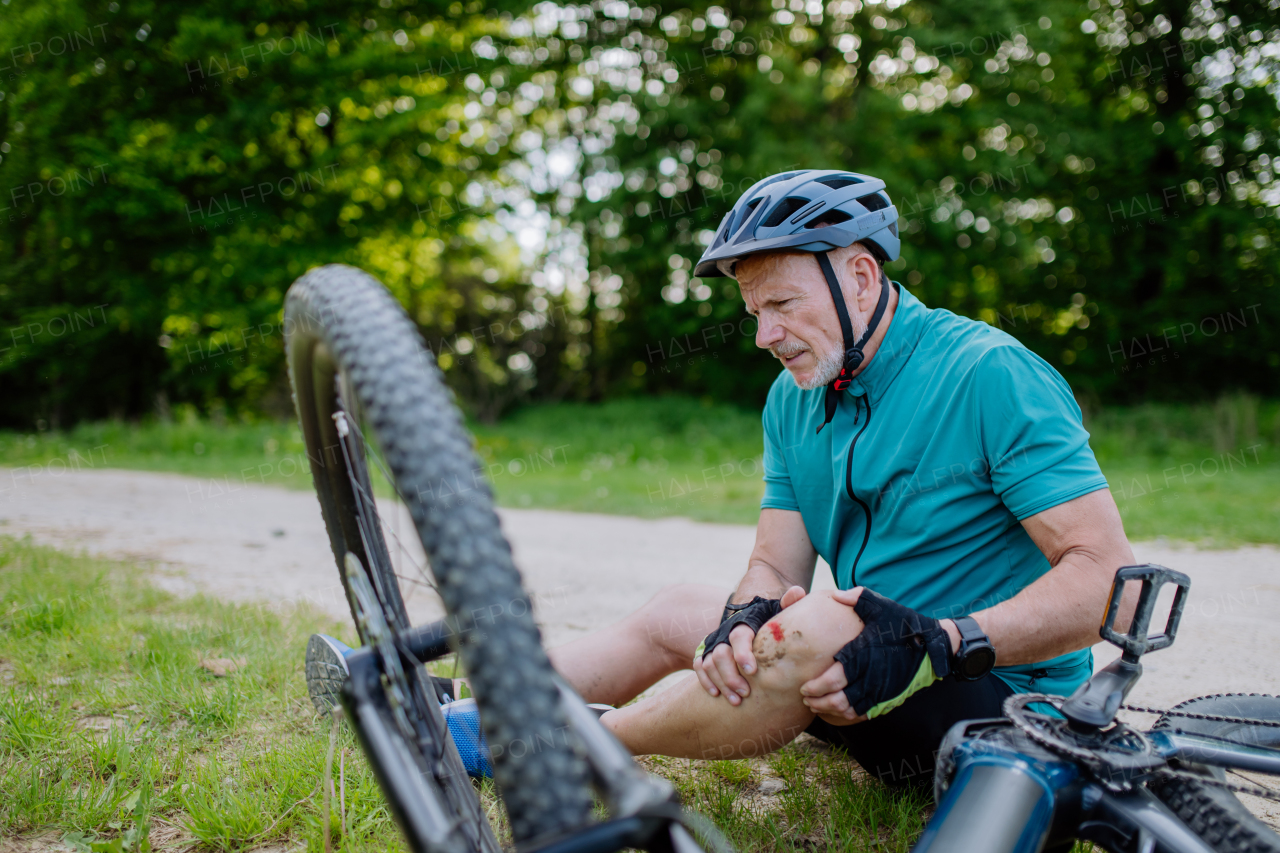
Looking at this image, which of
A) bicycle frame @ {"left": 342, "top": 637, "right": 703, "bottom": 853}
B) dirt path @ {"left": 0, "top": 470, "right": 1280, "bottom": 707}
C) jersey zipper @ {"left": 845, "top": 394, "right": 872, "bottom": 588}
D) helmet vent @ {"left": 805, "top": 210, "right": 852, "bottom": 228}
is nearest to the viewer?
bicycle frame @ {"left": 342, "top": 637, "right": 703, "bottom": 853}

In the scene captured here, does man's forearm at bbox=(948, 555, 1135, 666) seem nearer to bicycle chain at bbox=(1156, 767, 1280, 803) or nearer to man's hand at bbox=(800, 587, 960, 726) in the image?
man's hand at bbox=(800, 587, 960, 726)

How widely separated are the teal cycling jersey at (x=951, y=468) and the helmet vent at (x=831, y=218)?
274 mm

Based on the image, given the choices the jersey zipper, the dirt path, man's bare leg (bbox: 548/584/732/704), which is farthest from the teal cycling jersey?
the dirt path

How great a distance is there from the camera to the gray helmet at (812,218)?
207 cm

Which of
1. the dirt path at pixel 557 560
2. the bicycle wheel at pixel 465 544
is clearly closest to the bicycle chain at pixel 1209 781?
the bicycle wheel at pixel 465 544

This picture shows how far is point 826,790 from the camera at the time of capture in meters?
2.03

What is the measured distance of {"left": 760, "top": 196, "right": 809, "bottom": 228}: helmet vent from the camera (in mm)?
2123

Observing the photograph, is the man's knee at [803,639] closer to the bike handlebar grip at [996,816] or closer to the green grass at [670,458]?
the bike handlebar grip at [996,816]

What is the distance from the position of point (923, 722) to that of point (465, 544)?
1200 mm

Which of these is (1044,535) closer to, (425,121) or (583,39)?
(425,121)

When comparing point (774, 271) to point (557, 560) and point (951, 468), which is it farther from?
point (557, 560)

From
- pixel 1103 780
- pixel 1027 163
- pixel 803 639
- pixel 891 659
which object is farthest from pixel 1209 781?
pixel 1027 163

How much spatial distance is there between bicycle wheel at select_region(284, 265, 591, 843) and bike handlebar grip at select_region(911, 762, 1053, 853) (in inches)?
25.6

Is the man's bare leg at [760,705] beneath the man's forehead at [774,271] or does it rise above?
beneath
